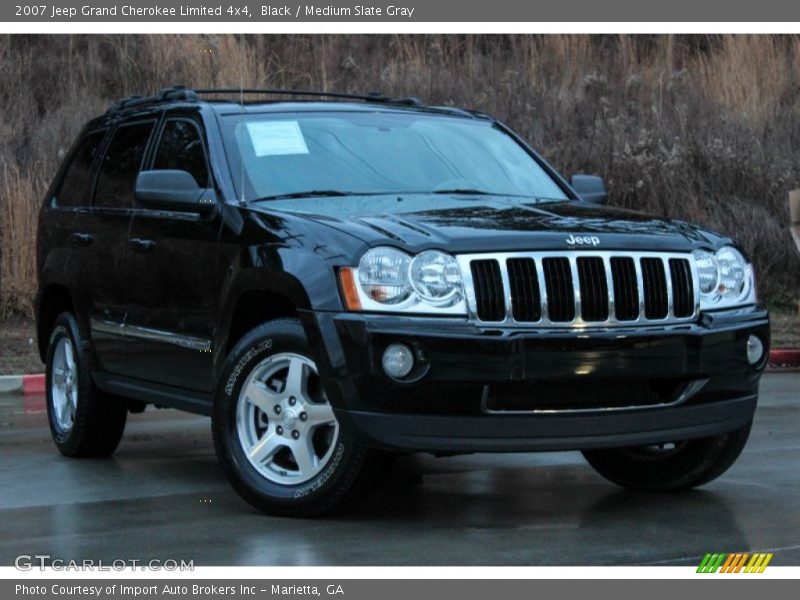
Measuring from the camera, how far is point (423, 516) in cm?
679

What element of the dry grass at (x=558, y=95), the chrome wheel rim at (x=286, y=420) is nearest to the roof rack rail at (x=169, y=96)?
the chrome wheel rim at (x=286, y=420)

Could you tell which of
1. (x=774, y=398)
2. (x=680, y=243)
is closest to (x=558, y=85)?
(x=774, y=398)

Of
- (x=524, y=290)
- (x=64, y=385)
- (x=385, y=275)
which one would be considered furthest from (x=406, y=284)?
(x=64, y=385)

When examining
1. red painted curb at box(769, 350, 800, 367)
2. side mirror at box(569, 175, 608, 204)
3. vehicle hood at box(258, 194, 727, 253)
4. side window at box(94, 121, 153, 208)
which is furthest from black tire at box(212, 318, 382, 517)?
red painted curb at box(769, 350, 800, 367)

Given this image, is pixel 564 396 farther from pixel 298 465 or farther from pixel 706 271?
pixel 298 465

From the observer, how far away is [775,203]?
20234 millimetres

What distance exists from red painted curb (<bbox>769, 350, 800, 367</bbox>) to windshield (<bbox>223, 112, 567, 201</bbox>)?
23.1 ft

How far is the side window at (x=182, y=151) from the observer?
7.73m

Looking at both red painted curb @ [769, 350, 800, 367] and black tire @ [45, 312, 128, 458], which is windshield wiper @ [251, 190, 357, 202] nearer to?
black tire @ [45, 312, 128, 458]

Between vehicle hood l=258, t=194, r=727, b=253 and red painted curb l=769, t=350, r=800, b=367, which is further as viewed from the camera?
red painted curb l=769, t=350, r=800, b=367

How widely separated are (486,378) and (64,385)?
3816 millimetres

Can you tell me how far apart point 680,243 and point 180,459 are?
3.47m

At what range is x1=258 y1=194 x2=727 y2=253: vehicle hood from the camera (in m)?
6.33

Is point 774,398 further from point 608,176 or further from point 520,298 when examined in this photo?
point 608,176
